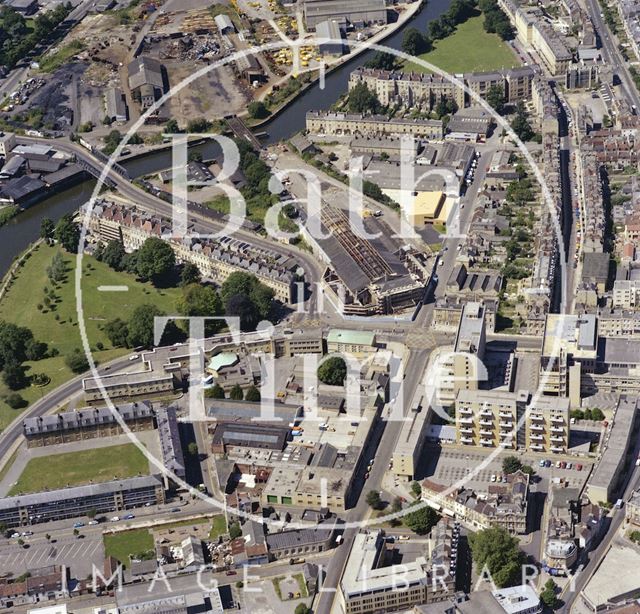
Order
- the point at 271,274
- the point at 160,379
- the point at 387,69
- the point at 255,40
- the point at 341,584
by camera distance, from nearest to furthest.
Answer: the point at 341,584 < the point at 160,379 < the point at 271,274 < the point at 387,69 < the point at 255,40

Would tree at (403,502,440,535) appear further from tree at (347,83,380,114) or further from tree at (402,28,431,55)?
tree at (402,28,431,55)

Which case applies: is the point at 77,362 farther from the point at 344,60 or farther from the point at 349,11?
the point at 349,11

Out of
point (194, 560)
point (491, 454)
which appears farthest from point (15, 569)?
point (491, 454)

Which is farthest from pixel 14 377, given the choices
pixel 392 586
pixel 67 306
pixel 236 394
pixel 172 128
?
pixel 172 128

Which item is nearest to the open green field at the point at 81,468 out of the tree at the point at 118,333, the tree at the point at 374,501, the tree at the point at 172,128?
the tree at the point at 118,333

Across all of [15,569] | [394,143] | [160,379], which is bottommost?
[15,569]

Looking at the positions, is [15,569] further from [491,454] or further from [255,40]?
[255,40]

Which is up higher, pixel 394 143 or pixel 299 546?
pixel 394 143
